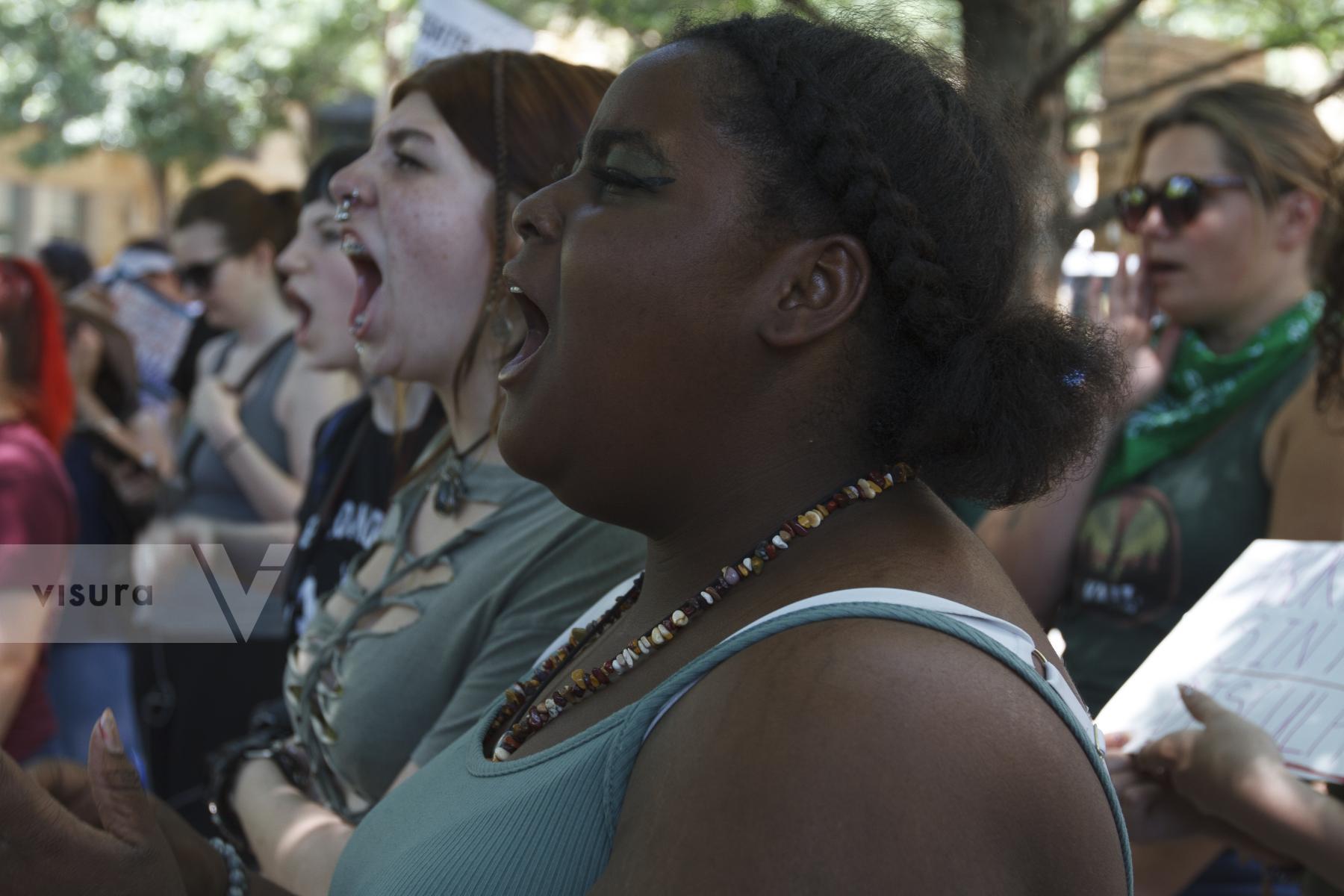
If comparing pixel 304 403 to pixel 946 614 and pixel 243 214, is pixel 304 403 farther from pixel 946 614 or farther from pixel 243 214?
pixel 946 614

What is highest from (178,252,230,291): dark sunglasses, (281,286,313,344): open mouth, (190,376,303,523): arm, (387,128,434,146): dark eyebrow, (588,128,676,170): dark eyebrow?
(588,128,676,170): dark eyebrow

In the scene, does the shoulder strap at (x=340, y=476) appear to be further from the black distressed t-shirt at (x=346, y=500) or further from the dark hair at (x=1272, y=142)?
the dark hair at (x=1272, y=142)

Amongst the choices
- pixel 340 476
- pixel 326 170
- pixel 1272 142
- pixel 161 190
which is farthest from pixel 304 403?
pixel 161 190

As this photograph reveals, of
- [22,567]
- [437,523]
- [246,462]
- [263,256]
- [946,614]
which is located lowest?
[246,462]

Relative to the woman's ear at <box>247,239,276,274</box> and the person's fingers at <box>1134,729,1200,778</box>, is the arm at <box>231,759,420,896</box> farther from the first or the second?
the woman's ear at <box>247,239,276,274</box>

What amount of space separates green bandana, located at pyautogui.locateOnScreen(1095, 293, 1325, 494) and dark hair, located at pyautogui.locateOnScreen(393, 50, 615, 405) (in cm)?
146

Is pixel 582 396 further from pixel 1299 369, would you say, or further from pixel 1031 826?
pixel 1299 369

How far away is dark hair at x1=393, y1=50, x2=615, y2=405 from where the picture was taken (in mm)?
2438

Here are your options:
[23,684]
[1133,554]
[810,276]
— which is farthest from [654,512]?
[23,684]

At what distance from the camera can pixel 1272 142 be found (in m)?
3.24

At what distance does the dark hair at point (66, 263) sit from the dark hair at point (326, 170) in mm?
5069

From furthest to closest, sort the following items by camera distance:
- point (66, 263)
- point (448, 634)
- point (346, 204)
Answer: point (66, 263) < point (346, 204) < point (448, 634)

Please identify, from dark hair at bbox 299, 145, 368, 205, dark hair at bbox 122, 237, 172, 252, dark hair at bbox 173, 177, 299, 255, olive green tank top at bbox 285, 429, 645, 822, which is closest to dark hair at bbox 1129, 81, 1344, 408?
olive green tank top at bbox 285, 429, 645, 822

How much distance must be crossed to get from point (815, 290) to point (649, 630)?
1.40ft
